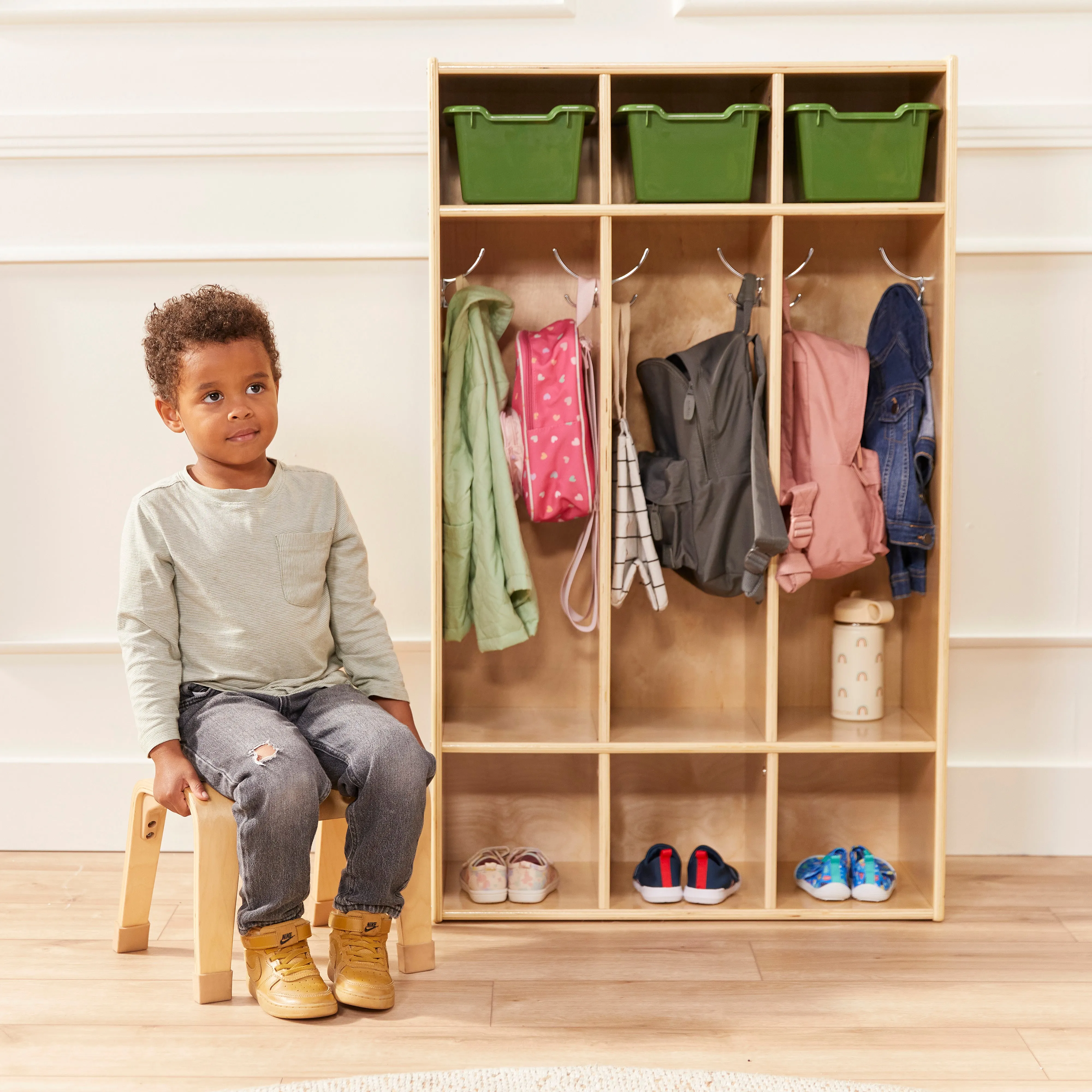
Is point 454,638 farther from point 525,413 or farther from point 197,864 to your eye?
point 197,864

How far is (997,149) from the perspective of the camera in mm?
2383

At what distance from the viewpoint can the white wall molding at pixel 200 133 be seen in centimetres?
237

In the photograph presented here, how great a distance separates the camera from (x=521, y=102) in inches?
88.5

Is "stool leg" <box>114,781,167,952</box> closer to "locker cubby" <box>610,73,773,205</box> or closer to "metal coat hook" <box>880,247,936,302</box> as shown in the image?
"locker cubby" <box>610,73,773,205</box>

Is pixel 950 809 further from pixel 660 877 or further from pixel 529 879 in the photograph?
pixel 529 879

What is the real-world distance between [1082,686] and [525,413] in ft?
4.76

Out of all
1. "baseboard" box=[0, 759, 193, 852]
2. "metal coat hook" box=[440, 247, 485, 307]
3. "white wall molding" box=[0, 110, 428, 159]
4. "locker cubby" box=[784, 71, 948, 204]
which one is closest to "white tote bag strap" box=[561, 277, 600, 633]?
"metal coat hook" box=[440, 247, 485, 307]

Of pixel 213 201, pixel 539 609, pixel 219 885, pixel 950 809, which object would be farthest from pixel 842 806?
pixel 213 201

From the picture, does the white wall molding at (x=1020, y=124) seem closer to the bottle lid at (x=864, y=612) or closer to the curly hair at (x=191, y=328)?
the bottle lid at (x=864, y=612)

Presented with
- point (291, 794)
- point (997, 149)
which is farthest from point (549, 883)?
point (997, 149)

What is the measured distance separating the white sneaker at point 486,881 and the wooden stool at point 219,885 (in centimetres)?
17

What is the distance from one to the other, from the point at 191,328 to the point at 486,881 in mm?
1225

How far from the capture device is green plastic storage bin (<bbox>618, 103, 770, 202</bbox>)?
2.06m

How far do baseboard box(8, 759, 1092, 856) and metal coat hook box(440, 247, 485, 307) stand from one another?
1273mm
